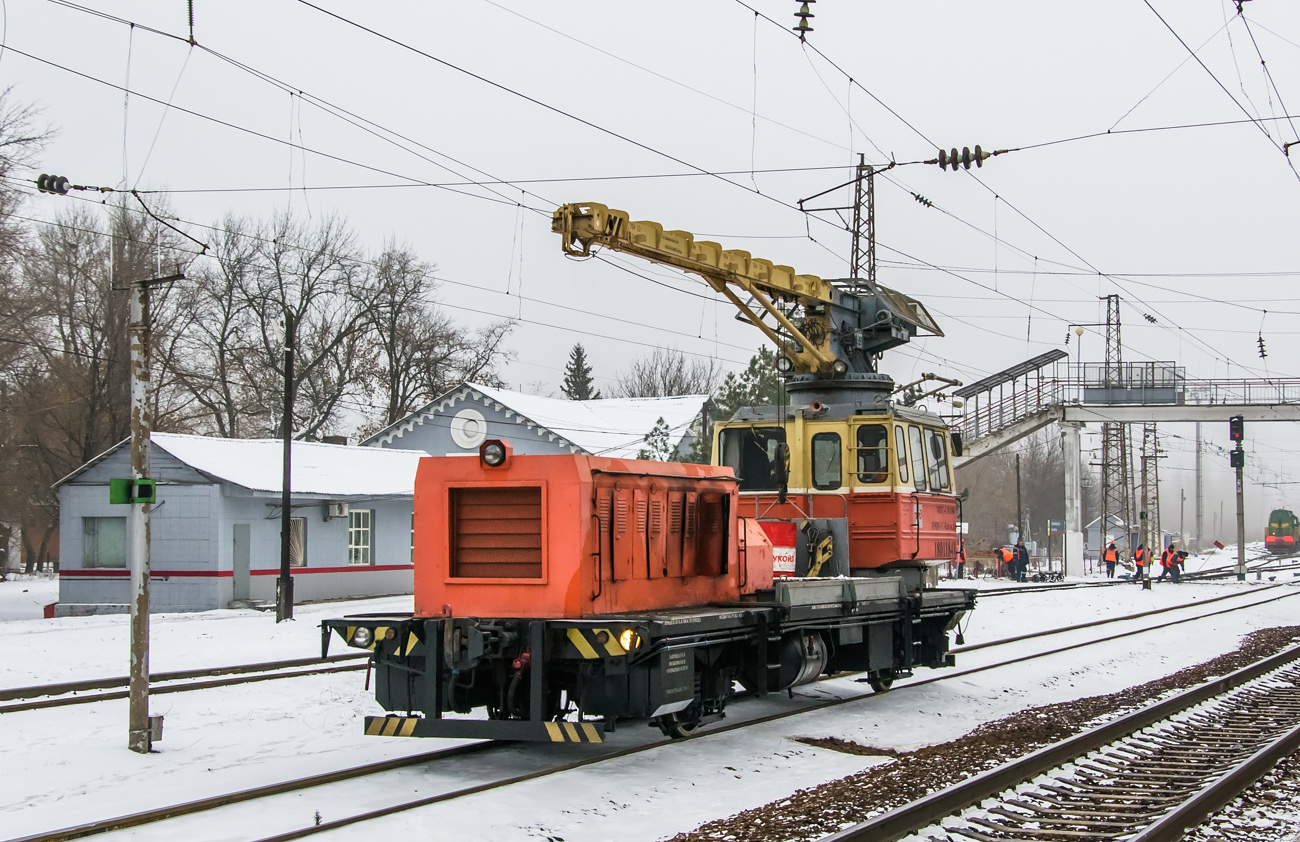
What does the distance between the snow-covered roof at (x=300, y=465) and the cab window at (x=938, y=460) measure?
1538 centimetres

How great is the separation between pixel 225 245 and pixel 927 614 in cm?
3603

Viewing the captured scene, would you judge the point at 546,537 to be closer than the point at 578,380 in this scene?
Yes

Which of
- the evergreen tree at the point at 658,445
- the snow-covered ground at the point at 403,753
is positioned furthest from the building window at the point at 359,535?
the snow-covered ground at the point at 403,753

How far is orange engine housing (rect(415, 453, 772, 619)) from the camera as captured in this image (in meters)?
8.62

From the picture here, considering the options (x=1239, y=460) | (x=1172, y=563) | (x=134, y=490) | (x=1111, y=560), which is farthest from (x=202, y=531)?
(x=1111, y=560)

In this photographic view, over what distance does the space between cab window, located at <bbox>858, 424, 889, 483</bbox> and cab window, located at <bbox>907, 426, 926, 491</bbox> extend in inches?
20.5

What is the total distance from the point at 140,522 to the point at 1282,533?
8273 cm

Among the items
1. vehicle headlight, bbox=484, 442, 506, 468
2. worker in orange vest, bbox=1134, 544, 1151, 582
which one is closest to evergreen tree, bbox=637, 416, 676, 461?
worker in orange vest, bbox=1134, 544, 1151, 582

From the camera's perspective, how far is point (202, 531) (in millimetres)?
25531

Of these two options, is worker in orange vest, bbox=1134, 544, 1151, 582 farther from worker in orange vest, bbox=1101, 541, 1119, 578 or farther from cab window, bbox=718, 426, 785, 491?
cab window, bbox=718, 426, 785, 491

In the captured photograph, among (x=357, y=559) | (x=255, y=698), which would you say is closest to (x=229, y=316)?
(x=357, y=559)

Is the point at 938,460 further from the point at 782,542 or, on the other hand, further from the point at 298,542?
the point at 298,542

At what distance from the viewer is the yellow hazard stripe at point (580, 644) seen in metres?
8.09

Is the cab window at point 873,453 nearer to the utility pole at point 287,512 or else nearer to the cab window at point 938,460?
the cab window at point 938,460
